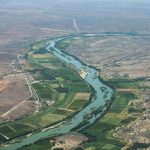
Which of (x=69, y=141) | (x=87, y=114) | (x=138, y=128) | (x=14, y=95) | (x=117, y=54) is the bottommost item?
(x=117, y=54)

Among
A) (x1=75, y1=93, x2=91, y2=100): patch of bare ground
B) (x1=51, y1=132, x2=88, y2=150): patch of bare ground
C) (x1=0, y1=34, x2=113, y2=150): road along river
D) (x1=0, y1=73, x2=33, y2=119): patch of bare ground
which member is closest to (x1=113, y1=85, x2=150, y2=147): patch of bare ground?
(x1=51, y1=132, x2=88, y2=150): patch of bare ground

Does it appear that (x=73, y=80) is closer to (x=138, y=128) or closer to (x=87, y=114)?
(x=87, y=114)

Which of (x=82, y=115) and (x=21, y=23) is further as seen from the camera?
(x=21, y=23)

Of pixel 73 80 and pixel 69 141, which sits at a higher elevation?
pixel 69 141

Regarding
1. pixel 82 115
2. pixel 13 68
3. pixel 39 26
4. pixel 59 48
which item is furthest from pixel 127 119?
pixel 39 26

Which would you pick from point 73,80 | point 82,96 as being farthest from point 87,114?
A: point 73,80

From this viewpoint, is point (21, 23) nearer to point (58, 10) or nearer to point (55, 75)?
point (58, 10)
